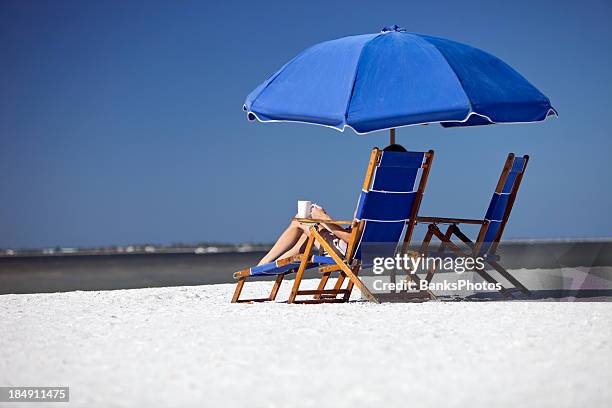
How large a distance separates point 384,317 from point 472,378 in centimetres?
203

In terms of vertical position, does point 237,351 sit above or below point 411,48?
below

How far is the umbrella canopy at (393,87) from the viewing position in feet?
21.9

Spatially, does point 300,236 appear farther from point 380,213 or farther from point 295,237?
point 380,213

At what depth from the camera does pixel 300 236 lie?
7.75 meters

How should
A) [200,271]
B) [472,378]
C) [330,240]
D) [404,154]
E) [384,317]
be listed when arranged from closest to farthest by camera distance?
[472,378] < [384,317] < [404,154] < [330,240] < [200,271]

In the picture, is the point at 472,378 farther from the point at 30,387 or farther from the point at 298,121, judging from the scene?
Answer: the point at 298,121

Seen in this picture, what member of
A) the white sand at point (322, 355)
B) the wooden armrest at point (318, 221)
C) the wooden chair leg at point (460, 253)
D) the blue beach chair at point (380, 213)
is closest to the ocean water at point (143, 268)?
the wooden chair leg at point (460, 253)

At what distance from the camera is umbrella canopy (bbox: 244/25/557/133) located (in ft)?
21.9

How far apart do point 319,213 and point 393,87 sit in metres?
1.32

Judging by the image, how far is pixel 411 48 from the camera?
7.32 metres

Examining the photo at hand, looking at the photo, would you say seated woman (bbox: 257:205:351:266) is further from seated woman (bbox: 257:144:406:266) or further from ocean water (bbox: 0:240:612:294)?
ocean water (bbox: 0:240:612:294)

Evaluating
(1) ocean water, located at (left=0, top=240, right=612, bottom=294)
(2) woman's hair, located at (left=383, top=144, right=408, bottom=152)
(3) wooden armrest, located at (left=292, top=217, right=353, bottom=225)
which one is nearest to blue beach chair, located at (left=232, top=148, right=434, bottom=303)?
(3) wooden armrest, located at (left=292, top=217, right=353, bottom=225)

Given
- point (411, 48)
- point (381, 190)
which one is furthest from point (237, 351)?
point (411, 48)

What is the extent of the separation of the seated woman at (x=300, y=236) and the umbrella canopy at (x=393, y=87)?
2.14 feet
